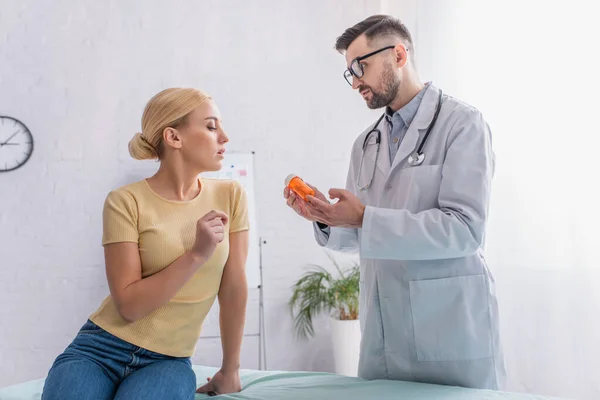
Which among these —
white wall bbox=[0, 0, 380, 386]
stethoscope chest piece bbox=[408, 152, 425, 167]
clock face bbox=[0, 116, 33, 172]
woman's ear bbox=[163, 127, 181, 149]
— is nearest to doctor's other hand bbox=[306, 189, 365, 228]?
stethoscope chest piece bbox=[408, 152, 425, 167]

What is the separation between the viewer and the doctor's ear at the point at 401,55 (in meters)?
1.94

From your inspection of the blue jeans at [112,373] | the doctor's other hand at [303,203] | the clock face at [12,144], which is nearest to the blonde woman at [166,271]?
the blue jeans at [112,373]

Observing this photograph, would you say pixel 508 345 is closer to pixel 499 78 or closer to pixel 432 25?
pixel 499 78

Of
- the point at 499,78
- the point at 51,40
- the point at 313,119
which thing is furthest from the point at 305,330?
the point at 51,40

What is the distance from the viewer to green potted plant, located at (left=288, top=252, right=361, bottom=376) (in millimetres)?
3992

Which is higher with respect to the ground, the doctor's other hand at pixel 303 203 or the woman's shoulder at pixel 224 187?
the woman's shoulder at pixel 224 187

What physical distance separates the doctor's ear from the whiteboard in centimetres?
225

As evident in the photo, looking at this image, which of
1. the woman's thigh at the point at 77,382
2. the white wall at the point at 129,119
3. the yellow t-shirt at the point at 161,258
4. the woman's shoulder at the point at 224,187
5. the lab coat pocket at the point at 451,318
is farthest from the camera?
the white wall at the point at 129,119

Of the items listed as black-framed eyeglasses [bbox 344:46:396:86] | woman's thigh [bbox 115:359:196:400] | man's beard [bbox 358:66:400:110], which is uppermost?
black-framed eyeglasses [bbox 344:46:396:86]

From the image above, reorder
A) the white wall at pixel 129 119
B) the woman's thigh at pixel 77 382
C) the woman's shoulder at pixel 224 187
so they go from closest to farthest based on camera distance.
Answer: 1. the woman's thigh at pixel 77 382
2. the woman's shoulder at pixel 224 187
3. the white wall at pixel 129 119

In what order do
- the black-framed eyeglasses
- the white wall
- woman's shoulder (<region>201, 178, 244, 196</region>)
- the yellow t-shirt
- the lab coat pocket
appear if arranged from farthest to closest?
the white wall < the black-framed eyeglasses < woman's shoulder (<region>201, 178, 244, 196</region>) < the lab coat pocket < the yellow t-shirt

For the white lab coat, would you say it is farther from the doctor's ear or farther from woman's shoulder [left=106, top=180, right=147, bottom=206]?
woman's shoulder [left=106, top=180, right=147, bottom=206]

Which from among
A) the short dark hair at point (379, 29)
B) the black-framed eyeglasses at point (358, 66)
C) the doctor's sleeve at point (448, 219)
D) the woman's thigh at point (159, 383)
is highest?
the short dark hair at point (379, 29)

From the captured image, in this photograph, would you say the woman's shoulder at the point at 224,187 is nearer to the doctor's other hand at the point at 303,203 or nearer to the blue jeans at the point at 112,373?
the doctor's other hand at the point at 303,203
